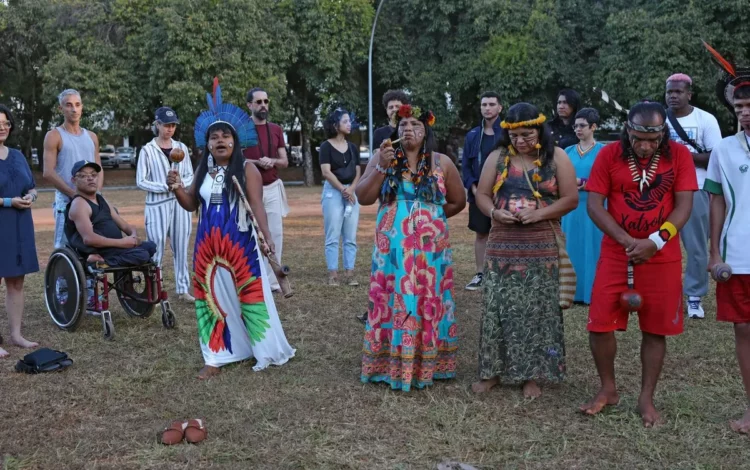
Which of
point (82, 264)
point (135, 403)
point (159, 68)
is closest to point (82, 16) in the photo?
point (159, 68)

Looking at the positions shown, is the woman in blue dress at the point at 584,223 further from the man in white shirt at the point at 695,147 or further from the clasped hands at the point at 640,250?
the clasped hands at the point at 640,250

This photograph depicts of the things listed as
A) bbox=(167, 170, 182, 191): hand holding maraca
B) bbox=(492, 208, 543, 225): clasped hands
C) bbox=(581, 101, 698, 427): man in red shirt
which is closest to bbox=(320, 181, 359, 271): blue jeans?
bbox=(167, 170, 182, 191): hand holding maraca

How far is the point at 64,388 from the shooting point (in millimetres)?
5316

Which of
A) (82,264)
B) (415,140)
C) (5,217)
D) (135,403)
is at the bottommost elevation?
(135,403)

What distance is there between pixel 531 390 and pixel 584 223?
3193 millimetres

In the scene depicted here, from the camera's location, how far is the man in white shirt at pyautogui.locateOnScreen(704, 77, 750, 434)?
424 centimetres

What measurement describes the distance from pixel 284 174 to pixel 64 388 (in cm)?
3660

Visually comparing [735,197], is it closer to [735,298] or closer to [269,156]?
[735,298]

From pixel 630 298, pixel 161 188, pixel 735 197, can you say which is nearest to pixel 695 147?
pixel 735 197

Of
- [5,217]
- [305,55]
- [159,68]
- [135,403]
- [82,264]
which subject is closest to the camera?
[135,403]

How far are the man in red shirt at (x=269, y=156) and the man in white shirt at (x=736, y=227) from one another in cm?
482

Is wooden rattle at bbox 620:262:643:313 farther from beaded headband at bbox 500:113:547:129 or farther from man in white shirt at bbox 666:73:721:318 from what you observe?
man in white shirt at bbox 666:73:721:318

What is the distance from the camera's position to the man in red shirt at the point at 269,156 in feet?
26.4

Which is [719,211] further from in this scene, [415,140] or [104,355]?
[104,355]
